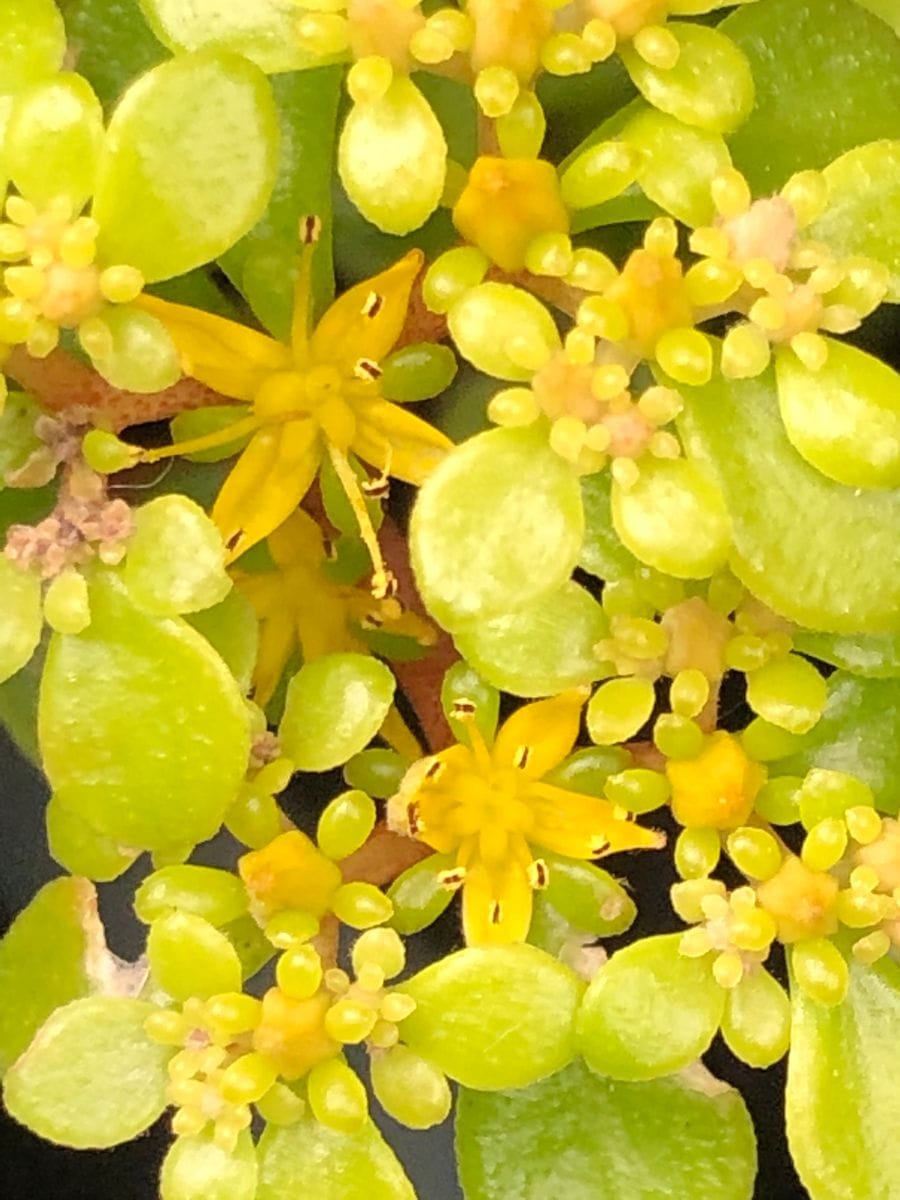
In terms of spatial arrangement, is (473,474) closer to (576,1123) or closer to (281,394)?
(281,394)

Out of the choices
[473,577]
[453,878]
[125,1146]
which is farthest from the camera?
[125,1146]

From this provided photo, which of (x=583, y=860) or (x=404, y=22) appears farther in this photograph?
(x=583, y=860)

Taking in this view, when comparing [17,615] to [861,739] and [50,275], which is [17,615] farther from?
[861,739]

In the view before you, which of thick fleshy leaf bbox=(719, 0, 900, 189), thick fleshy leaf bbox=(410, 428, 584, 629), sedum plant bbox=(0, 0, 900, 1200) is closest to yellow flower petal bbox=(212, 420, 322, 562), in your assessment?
sedum plant bbox=(0, 0, 900, 1200)

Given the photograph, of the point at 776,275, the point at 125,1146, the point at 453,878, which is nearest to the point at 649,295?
the point at 776,275

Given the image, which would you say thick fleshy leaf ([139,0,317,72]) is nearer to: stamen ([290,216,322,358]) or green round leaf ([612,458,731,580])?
stamen ([290,216,322,358])

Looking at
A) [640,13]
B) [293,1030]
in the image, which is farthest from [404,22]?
[293,1030]

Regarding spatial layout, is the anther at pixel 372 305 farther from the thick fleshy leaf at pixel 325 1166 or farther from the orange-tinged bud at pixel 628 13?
the thick fleshy leaf at pixel 325 1166
